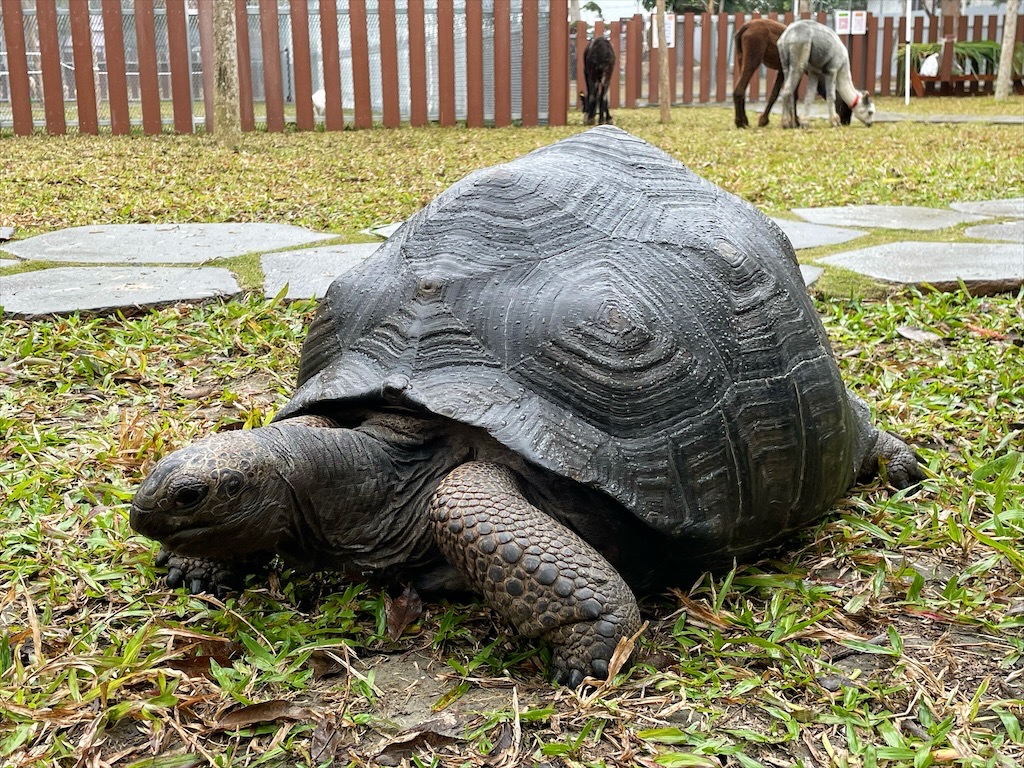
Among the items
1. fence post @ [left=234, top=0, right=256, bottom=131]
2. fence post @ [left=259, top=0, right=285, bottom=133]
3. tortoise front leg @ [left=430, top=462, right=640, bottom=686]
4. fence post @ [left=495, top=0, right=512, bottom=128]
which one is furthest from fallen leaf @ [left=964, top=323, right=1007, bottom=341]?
fence post @ [left=495, top=0, right=512, bottom=128]

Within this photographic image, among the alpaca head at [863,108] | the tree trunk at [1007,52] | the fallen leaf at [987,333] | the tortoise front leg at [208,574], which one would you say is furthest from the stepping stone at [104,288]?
the tree trunk at [1007,52]

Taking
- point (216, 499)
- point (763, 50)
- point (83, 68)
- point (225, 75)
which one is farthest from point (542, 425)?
point (763, 50)

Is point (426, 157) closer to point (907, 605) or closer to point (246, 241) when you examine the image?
point (246, 241)

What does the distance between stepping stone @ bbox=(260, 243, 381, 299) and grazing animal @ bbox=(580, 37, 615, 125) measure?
8.47 meters

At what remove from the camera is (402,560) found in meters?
1.91

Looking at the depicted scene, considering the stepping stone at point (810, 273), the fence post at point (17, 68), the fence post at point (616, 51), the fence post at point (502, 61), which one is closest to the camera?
the stepping stone at point (810, 273)

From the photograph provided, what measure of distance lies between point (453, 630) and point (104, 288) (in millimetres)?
2436

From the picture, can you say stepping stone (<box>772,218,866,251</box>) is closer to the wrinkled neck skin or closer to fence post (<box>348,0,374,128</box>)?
the wrinkled neck skin

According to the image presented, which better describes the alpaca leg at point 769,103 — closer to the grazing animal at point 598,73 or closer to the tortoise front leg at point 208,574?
the grazing animal at point 598,73

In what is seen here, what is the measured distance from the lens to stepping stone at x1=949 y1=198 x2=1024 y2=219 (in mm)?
5232

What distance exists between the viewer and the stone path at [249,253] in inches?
146

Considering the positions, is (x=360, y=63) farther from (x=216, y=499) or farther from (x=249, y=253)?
(x=216, y=499)

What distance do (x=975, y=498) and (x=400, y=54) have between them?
34.3 feet

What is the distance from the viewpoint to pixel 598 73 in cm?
1227
